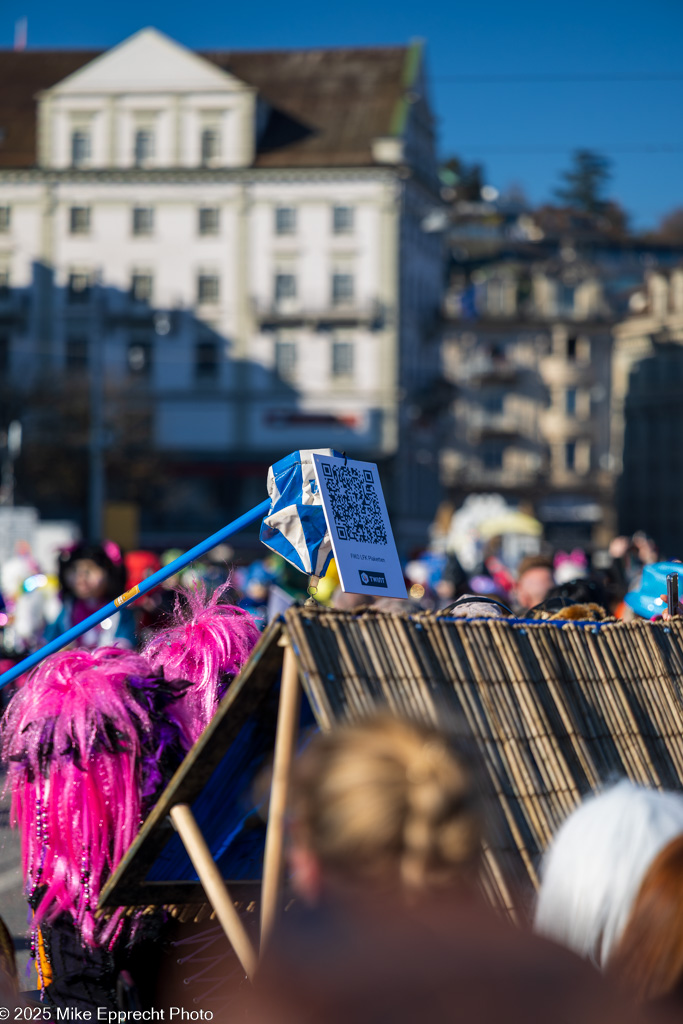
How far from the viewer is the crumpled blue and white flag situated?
14.4 ft

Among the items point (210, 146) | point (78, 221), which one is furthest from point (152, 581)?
point (78, 221)

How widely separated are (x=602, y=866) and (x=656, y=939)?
264mm

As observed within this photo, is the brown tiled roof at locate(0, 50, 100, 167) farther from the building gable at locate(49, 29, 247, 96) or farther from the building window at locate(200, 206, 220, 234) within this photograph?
the building window at locate(200, 206, 220, 234)

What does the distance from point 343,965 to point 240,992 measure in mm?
2035

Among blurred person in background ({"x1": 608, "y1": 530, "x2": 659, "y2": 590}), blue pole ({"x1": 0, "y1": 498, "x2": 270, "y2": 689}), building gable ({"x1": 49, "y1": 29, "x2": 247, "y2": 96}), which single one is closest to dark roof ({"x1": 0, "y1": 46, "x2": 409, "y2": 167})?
building gable ({"x1": 49, "y1": 29, "x2": 247, "y2": 96})

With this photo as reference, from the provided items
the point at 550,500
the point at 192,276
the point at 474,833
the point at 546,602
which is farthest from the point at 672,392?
the point at 474,833

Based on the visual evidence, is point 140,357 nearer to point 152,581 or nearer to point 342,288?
point 342,288

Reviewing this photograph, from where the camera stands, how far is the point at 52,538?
28.5 m

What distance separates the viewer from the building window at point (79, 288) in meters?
53.2

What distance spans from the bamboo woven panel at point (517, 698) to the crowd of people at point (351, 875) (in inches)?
12.6

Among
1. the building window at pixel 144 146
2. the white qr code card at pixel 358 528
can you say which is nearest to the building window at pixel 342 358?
the building window at pixel 144 146

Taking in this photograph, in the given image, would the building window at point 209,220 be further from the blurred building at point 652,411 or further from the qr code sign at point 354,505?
the qr code sign at point 354,505

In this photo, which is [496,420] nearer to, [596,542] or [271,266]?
[596,542]

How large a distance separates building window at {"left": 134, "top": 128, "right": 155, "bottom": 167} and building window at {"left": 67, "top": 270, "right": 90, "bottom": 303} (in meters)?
4.45
